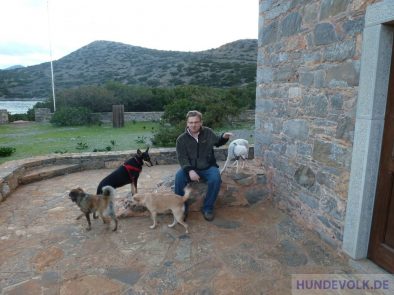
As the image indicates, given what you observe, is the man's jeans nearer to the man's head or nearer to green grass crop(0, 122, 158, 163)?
the man's head

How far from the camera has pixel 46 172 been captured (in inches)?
244

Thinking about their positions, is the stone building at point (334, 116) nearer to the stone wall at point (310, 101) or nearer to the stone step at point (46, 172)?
the stone wall at point (310, 101)

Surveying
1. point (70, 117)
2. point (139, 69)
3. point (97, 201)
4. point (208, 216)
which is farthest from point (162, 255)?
point (139, 69)

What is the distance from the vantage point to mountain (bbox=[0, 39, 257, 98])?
34.0 meters

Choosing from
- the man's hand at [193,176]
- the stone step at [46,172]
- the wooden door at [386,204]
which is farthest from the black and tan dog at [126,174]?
the wooden door at [386,204]

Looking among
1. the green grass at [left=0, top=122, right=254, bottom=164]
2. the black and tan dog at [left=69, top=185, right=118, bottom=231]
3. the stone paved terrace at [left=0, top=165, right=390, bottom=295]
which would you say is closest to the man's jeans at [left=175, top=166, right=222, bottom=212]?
the stone paved terrace at [left=0, top=165, right=390, bottom=295]

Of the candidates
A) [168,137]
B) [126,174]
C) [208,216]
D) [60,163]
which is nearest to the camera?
[208,216]

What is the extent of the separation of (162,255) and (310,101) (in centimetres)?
246

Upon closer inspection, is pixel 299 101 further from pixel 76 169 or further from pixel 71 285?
pixel 76 169

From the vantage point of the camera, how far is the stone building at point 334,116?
2639 mm

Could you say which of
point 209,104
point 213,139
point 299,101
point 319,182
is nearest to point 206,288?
point 319,182

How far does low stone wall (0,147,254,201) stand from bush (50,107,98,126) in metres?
9.09

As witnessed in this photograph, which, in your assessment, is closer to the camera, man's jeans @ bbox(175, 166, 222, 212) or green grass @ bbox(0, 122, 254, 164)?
man's jeans @ bbox(175, 166, 222, 212)

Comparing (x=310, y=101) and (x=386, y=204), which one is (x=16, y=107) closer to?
(x=310, y=101)
